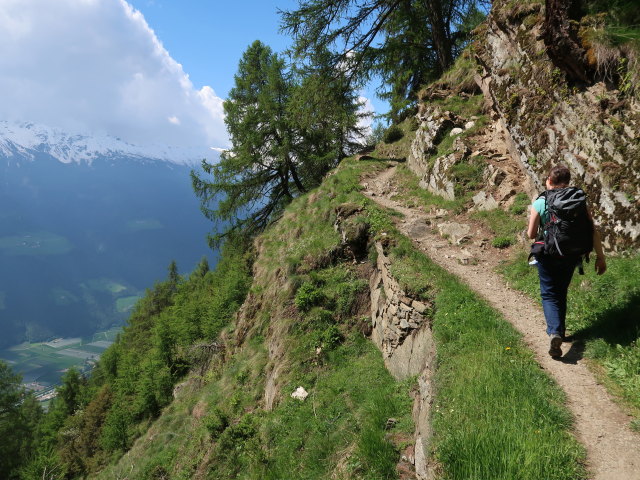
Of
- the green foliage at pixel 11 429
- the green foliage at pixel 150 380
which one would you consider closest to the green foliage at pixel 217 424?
the green foliage at pixel 150 380

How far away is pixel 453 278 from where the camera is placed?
7766mm

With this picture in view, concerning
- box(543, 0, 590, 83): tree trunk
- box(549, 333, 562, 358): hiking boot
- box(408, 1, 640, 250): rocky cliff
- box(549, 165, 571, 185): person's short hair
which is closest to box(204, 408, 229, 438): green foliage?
box(549, 333, 562, 358): hiking boot

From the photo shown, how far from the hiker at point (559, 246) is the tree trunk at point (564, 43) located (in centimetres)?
492

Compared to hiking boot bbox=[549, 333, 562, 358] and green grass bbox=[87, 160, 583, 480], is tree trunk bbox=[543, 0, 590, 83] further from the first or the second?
hiking boot bbox=[549, 333, 562, 358]

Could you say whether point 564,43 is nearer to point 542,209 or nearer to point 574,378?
point 542,209

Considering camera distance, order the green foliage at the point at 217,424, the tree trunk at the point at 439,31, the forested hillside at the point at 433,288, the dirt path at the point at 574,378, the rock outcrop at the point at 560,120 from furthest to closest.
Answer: the tree trunk at the point at 439,31
the green foliage at the point at 217,424
the rock outcrop at the point at 560,120
the forested hillside at the point at 433,288
the dirt path at the point at 574,378

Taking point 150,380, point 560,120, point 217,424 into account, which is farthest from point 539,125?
point 150,380

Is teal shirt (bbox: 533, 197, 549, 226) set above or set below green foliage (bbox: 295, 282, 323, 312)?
below

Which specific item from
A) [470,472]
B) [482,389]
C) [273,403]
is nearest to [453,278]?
[482,389]

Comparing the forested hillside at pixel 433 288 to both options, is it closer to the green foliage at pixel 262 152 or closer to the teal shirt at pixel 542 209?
the green foliage at pixel 262 152

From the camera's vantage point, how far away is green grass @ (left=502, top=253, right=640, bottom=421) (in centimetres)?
429

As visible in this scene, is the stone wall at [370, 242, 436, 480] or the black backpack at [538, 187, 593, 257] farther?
the stone wall at [370, 242, 436, 480]

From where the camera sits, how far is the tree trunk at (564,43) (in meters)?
→ 8.02

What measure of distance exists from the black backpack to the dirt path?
1508mm
